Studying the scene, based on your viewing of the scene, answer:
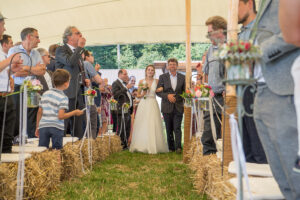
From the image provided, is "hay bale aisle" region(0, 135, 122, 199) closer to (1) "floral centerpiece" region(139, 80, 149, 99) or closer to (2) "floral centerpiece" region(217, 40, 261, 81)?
(2) "floral centerpiece" region(217, 40, 261, 81)

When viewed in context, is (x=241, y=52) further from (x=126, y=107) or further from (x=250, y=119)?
(x=126, y=107)

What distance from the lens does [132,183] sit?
4121mm

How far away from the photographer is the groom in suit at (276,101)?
4.62ft

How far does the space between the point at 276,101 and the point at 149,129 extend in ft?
20.1

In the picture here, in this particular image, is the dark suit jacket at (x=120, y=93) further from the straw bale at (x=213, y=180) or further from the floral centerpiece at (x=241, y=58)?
the floral centerpiece at (x=241, y=58)

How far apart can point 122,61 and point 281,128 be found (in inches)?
813

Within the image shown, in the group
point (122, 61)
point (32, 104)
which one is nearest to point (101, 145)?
point (32, 104)

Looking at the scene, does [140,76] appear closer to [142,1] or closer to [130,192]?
[142,1]

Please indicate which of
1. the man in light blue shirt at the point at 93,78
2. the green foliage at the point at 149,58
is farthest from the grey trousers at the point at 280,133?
the green foliage at the point at 149,58

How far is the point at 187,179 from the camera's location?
4371 mm

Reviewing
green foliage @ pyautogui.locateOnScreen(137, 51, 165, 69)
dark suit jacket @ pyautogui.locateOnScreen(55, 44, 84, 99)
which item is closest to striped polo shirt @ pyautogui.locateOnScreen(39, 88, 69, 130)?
dark suit jacket @ pyautogui.locateOnScreen(55, 44, 84, 99)

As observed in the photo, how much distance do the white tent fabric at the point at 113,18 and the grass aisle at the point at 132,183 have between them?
13.0ft

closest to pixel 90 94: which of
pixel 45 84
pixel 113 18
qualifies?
pixel 45 84

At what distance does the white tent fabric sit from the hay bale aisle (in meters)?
4.31
